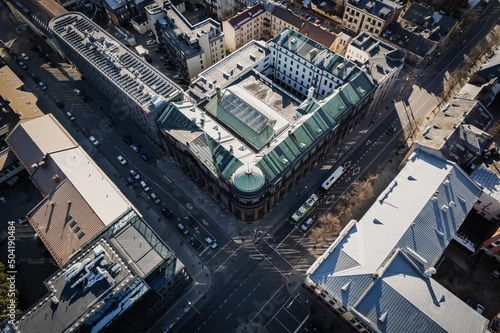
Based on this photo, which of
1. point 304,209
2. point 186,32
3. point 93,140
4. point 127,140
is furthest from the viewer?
point 186,32

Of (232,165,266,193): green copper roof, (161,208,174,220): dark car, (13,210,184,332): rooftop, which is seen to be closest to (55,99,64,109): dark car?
(161,208,174,220): dark car

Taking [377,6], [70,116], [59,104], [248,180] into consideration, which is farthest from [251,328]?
[377,6]

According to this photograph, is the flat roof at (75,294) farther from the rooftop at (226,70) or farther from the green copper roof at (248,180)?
the rooftop at (226,70)

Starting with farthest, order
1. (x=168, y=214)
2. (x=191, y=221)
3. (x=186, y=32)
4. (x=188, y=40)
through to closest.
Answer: (x=186, y=32)
(x=188, y=40)
(x=168, y=214)
(x=191, y=221)

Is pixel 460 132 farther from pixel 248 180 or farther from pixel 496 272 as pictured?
pixel 248 180

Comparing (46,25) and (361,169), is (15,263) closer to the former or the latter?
(46,25)
